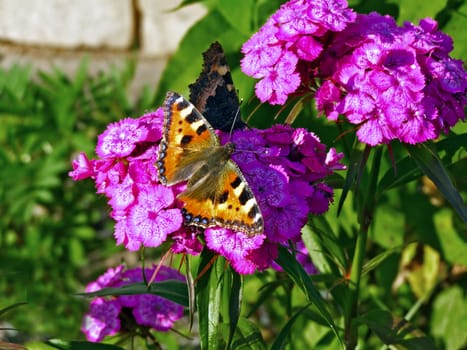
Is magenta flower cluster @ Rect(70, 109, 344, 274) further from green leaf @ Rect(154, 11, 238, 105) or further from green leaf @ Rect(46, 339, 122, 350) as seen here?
green leaf @ Rect(154, 11, 238, 105)

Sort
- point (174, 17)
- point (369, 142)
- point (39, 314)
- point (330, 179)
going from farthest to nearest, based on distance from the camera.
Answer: point (174, 17), point (39, 314), point (330, 179), point (369, 142)

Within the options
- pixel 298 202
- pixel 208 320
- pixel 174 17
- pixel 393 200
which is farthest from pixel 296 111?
pixel 174 17

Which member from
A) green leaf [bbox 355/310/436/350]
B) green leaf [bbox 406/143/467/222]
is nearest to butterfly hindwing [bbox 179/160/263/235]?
green leaf [bbox 406/143/467/222]

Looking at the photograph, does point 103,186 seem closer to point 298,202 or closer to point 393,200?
point 298,202

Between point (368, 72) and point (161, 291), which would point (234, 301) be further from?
point (368, 72)

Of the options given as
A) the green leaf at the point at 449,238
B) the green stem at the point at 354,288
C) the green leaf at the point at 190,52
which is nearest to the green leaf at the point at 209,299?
the green stem at the point at 354,288

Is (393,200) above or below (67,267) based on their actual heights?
above

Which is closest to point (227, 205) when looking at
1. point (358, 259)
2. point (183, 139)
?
point (183, 139)
